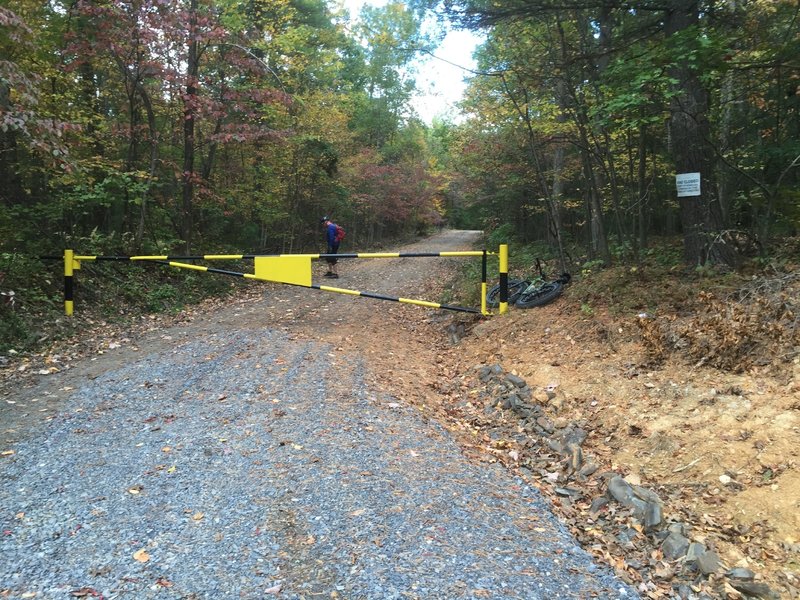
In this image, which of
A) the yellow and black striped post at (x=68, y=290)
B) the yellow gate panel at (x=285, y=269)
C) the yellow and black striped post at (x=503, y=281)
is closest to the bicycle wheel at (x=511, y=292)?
the yellow and black striped post at (x=503, y=281)

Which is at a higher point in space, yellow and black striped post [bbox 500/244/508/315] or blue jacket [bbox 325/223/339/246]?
blue jacket [bbox 325/223/339/246]

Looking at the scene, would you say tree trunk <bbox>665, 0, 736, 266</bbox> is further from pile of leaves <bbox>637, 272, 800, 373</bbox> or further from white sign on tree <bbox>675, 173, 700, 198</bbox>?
pile of leaves <bbox>637, 272, 800, 373</bbox>

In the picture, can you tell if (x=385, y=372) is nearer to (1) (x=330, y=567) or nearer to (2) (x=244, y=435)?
(2) (x=244, y=435)

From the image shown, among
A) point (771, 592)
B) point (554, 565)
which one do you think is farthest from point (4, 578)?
point (771, 592)

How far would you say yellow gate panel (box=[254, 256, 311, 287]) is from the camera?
7914mm

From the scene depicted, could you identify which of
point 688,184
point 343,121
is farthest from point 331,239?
point 343,121

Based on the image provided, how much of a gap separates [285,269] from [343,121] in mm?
14025

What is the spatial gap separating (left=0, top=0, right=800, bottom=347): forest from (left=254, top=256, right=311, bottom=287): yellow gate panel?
289cm

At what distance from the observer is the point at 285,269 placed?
803 centimetres

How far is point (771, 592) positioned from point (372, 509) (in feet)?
7.51

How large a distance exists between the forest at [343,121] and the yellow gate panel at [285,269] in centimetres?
289

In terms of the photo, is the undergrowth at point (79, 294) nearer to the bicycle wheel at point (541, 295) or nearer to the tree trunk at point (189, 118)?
the tree trunk at point (189, 118)

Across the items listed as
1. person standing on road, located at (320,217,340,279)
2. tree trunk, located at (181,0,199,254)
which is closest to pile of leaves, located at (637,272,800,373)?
person standing on road, located at (320,217,340,279)

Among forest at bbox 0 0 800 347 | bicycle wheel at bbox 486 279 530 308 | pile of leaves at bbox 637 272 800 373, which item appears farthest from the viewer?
bicycle wheel at bbox 486 279 530 308
